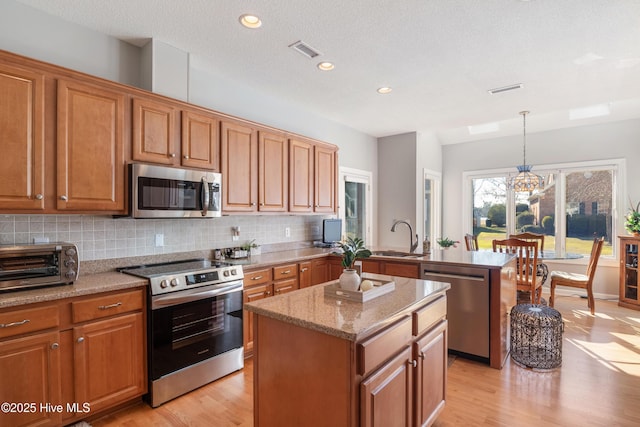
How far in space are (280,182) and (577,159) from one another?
5.10 metres

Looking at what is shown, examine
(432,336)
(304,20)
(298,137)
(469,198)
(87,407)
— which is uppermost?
(304,20)

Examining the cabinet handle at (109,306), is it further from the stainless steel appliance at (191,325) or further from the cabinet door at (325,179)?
the cabinet door at (325,179)

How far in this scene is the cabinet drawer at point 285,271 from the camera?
3346mm

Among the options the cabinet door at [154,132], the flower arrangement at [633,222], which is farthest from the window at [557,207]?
the cabinet door at [154,132]

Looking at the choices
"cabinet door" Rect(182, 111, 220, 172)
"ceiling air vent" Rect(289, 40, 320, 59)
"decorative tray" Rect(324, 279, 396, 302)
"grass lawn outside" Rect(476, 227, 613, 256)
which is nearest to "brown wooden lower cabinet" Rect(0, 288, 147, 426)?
"cabinet door" Rect(182, 111, 220, 172)

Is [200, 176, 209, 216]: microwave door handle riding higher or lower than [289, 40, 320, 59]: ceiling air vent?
lower

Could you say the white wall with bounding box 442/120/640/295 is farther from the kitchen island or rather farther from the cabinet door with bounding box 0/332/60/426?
the cabinet door with bounding box 0/332/60/426

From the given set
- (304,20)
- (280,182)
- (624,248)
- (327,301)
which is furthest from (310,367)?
Answer: (624,248)

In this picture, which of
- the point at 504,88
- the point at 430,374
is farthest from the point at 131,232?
the point at 504,88

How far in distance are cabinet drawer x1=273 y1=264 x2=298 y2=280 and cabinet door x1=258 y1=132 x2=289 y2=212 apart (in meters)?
0.65

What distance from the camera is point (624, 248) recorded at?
486cm

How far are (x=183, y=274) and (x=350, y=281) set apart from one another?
4.57 ft

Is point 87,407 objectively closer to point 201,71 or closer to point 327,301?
point 327,301

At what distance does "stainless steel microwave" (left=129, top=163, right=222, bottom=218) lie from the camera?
250 centimetres
